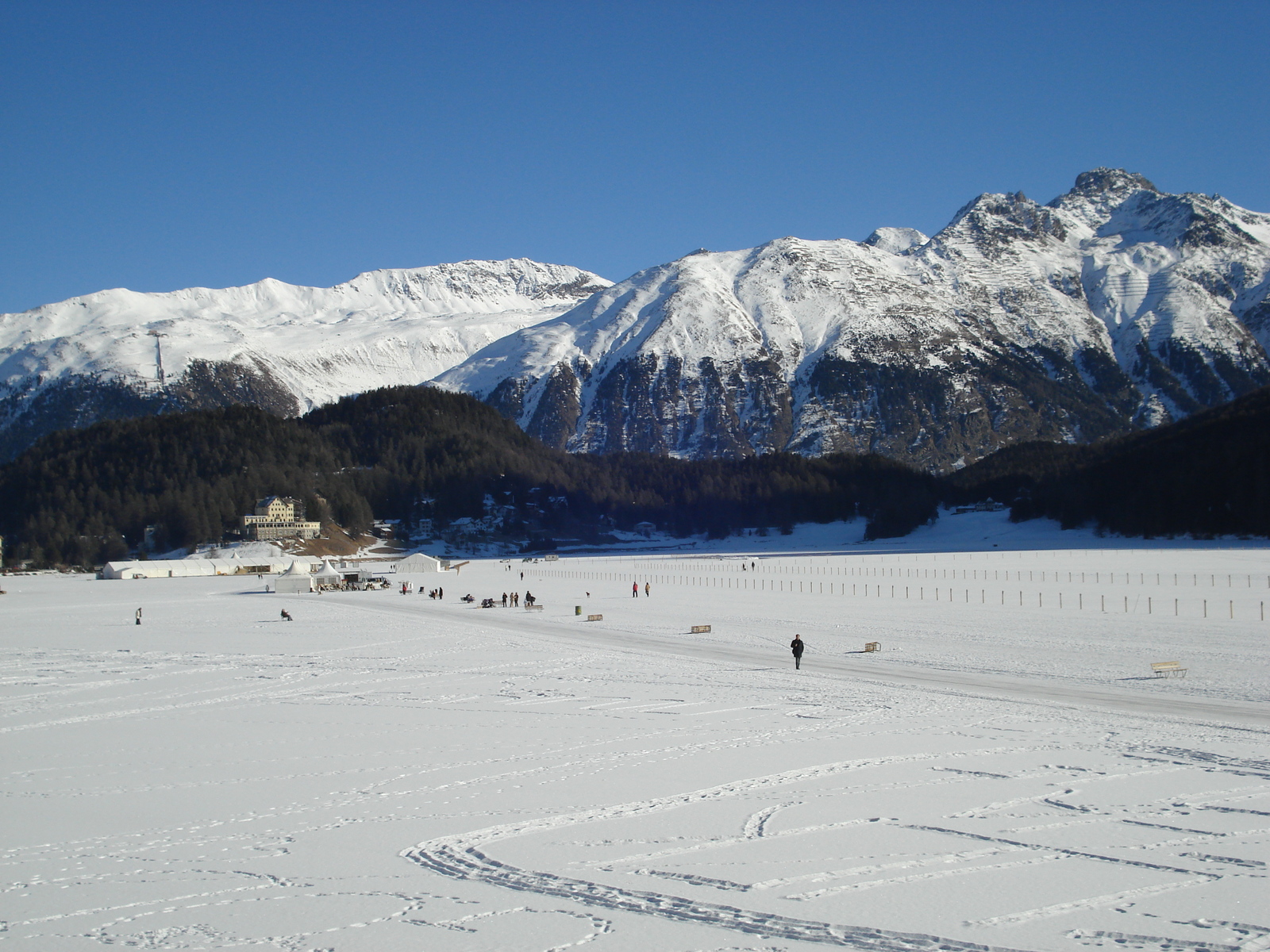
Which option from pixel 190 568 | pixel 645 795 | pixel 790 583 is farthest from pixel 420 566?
pixel 645 795

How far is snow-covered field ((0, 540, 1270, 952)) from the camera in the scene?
10680 millimetres

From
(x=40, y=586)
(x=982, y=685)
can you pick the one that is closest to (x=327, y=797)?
(x=982, y=685)

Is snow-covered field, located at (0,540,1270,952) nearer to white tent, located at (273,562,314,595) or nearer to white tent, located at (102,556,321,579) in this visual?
white tent, located at (273,562,314,595)

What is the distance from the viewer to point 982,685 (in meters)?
28.4

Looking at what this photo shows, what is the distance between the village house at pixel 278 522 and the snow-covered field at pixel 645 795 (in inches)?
4172

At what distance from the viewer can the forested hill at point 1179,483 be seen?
12175 centimetres

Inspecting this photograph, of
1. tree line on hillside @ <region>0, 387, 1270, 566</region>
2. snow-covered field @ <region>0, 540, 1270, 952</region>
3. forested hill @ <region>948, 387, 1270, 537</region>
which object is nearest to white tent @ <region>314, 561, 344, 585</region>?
snow-covered field @ <region>0, 540, 1270, 952</region>

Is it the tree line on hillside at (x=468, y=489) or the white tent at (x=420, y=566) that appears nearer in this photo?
the white tent at (x=420, y=566)

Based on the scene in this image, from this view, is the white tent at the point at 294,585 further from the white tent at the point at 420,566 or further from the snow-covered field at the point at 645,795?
the snow-covered field at the point at 645,795

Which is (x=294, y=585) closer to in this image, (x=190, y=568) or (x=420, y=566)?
(x=420, y=566)

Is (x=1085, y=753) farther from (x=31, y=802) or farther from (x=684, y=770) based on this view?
(x=31, y=802)

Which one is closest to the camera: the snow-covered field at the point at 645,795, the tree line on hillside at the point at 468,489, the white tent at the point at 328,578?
the snow-covered field at the point at 645,795

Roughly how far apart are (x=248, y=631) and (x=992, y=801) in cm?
4241

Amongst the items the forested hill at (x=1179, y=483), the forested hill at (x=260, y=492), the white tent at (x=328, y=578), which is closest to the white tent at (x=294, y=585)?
the white tent at (x=328, y=578)
